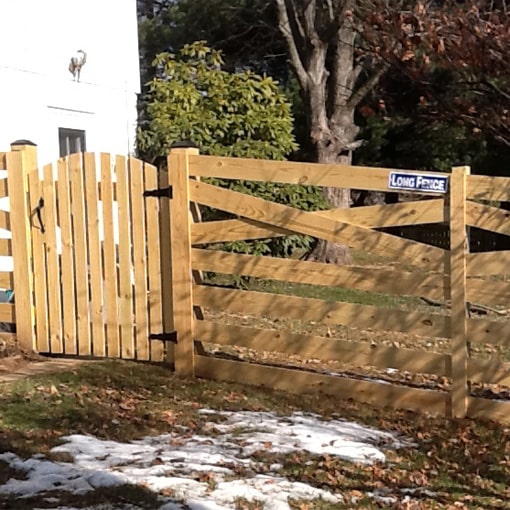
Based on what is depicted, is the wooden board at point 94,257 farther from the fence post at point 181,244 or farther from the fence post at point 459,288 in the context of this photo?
the fence post at point 459,288

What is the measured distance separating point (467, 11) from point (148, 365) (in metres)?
3.65

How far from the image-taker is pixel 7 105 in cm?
965

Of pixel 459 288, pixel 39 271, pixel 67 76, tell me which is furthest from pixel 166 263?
pixel 67 76

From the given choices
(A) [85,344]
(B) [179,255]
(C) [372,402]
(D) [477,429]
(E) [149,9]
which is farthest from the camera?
(E) [149,9]

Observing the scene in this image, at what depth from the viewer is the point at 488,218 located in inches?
209

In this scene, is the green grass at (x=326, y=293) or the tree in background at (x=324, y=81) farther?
the tree in background at (x=324, y=81)

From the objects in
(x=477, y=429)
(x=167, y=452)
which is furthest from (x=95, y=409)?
(x=477, y=429)

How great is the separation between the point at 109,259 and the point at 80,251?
Result: 0.29 m

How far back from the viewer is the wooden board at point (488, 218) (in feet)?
17.4

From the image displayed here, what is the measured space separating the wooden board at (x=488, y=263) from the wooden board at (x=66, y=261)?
10.8 ft

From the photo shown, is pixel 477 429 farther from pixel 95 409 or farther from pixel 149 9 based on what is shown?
pixel 149 9

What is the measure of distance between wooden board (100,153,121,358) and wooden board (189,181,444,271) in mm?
768

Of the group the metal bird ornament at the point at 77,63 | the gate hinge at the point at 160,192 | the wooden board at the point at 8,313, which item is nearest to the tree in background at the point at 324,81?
the metal bird ornament at the point at 77,63

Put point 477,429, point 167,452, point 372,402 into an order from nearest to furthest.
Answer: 1. point 167,452
2. point 477,429
3. point 372,402
